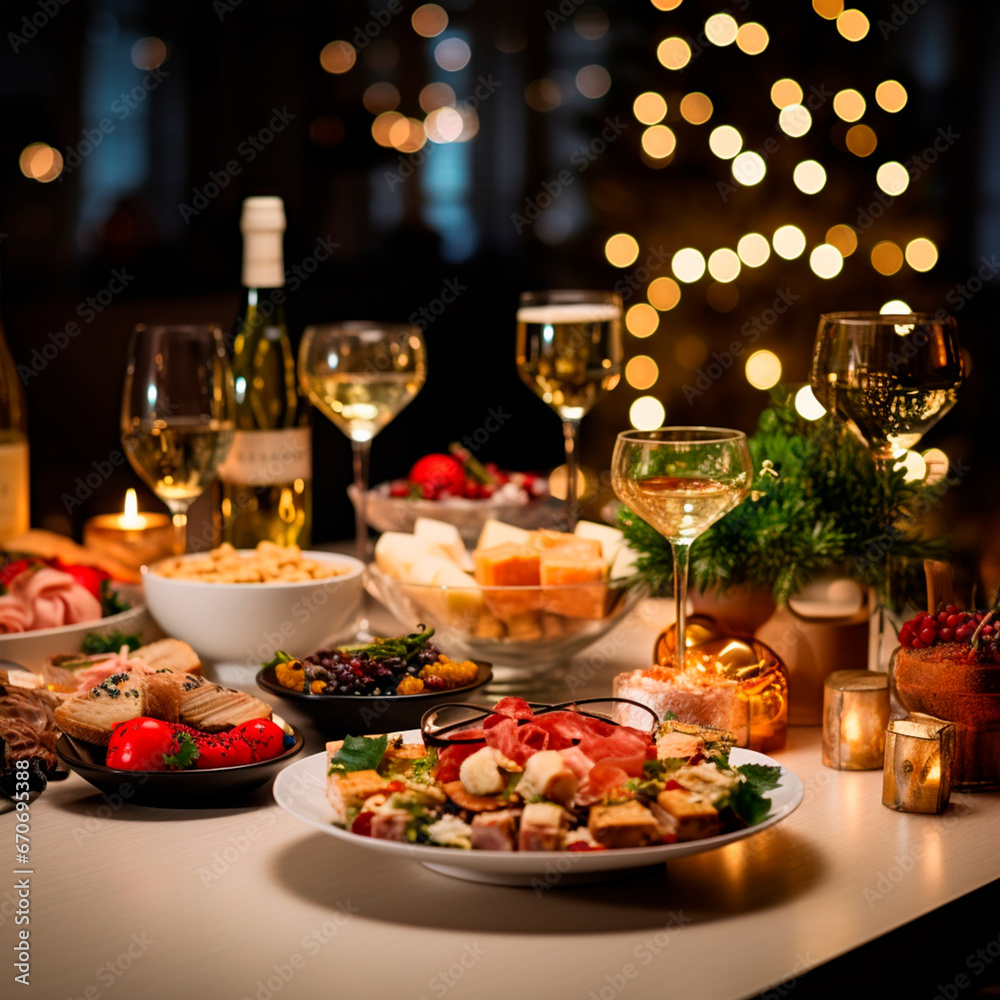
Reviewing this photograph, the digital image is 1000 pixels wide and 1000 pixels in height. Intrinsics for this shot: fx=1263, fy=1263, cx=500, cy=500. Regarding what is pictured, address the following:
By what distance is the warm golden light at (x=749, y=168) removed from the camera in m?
3.64

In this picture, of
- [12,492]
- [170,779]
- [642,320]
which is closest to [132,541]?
[12,492]

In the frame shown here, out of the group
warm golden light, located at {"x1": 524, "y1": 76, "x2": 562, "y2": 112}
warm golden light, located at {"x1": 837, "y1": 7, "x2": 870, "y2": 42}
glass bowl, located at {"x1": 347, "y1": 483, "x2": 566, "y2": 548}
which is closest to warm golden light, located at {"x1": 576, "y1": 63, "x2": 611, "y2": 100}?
warm golden light, located at {"x1": 524, "y1": 76, "x2": 562, "y2": 112}

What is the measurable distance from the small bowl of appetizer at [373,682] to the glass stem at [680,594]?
0.19 metres

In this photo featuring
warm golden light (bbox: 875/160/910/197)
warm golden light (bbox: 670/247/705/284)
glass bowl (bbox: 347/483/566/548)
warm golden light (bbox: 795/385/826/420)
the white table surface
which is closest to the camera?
the white table surface

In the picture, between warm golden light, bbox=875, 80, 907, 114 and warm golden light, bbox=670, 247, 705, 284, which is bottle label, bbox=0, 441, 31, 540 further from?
warm golden light, bbox=875, 80, 907, 114

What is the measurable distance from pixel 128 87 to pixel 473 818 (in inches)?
153

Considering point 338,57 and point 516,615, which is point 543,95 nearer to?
point 338,57

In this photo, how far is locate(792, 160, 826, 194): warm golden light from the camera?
354 centimetres

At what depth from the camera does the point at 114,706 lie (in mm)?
1078

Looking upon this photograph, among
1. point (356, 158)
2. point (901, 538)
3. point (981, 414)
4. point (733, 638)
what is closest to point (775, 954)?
point (733, 638)

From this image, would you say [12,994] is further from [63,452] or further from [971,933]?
[63,452]

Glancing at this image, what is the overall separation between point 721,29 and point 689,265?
69 centimetres

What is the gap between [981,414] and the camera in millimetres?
3590

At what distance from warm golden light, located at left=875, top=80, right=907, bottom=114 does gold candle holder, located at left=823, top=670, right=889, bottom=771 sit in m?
2.79
